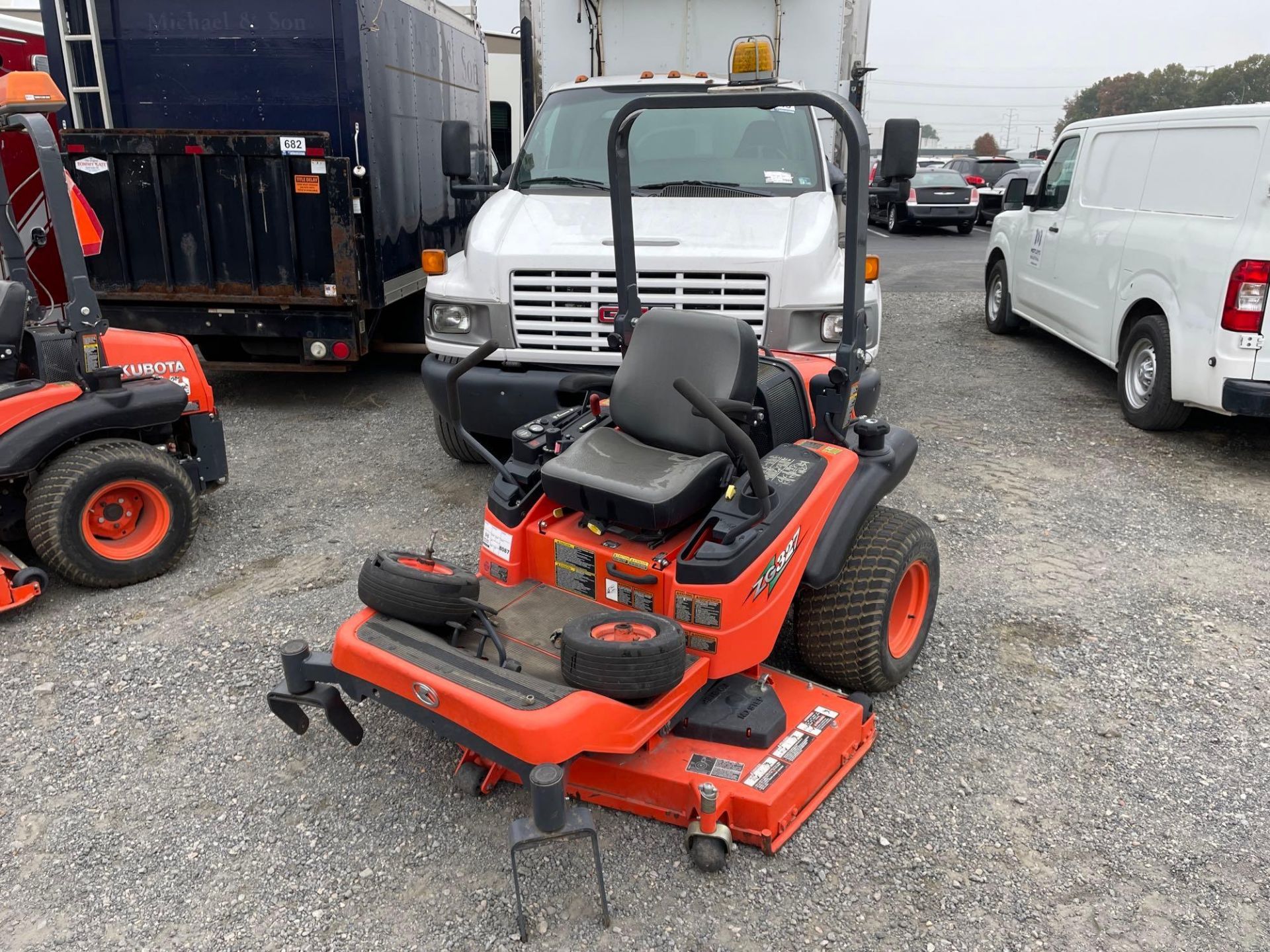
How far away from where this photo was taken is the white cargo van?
5777 mm

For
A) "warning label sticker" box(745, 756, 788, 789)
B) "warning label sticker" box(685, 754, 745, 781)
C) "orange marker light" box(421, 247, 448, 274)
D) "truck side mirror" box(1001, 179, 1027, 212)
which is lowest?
"warning label sticker" box(745, 756, 788, 789)

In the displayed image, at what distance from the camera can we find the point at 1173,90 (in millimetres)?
72688

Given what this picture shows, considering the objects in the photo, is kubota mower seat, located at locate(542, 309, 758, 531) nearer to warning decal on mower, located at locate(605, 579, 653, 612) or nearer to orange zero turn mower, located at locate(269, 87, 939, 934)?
orange zero turn mower, located at locate(269, 87, 939, 934)

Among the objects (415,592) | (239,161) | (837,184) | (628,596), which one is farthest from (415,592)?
(239,161)

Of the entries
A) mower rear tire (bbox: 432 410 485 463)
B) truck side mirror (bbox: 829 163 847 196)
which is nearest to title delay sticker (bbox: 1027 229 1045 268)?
truck side mirror (bbox: 829 163 847 196)

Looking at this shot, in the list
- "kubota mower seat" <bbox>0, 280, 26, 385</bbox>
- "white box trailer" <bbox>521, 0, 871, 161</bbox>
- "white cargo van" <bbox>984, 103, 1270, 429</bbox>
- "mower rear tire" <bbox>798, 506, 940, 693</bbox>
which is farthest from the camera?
"white box trailer" <bbox>521, 0, 871, 161</bbox>

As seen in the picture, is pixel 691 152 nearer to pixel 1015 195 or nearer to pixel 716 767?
pixel 1015 195

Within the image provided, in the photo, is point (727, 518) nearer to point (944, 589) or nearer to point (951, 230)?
point (944, 589)

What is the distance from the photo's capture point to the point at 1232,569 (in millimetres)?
4812

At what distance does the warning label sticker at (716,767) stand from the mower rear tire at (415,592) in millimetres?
830

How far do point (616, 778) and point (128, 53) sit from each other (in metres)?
6.87

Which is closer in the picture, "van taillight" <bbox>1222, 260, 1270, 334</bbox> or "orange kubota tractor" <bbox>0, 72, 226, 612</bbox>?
"orange kubota tractor" <bbox>0, 72, 226, 612</bbox>

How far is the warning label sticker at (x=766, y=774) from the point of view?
2863mm

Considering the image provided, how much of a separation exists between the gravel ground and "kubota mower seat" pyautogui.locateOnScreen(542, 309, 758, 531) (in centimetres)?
98
